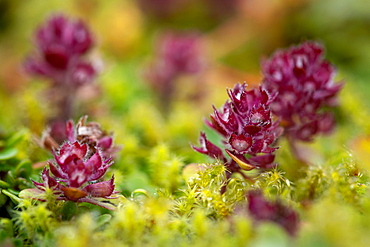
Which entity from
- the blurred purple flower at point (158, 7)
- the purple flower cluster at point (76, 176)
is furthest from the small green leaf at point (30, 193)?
the blurred purple flower at point (158, 7)

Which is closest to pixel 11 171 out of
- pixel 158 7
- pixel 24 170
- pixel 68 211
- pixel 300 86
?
pixel 24 170

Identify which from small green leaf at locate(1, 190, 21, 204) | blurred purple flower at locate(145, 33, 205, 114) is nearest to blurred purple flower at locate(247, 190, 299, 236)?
small green leaf at locate(1, 190, 21, 204)

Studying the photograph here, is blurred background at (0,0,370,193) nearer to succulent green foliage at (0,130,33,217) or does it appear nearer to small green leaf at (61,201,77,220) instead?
succulent green foliage at (0,130,33,217)

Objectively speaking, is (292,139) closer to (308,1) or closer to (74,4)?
(308,1)

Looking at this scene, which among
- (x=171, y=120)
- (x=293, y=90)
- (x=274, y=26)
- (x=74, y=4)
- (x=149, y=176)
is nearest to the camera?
(x=293, y=90)

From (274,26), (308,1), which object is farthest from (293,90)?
(308,1)

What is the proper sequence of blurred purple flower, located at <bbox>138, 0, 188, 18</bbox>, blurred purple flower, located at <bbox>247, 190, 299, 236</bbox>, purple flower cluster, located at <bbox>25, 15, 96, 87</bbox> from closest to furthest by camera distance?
blurred purple flower, located at <bbox>247, 190, 299, 236</bbox> < purple flower cluster, located at <bbox>25, 15, 96, 87</bbox> < blurred purple flower, located at <bbox>138, 0, 188, 18</bbox>
